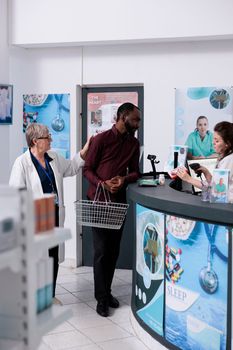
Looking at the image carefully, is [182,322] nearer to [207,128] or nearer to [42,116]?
[207,128]

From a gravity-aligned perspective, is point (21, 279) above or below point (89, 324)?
above

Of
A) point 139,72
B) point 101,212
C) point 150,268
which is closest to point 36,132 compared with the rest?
point 101,212

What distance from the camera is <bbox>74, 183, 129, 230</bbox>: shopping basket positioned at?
178 inches

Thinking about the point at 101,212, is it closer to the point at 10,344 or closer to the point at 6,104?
the point at 6,104

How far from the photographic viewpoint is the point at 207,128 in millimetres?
5711

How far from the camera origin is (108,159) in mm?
4727

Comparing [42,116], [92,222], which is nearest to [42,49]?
[42,116]

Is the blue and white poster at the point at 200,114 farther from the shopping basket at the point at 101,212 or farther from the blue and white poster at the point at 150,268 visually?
the blue and white poster at the point at 150,268

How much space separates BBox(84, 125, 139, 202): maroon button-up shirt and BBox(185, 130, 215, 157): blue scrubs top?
1.17 m

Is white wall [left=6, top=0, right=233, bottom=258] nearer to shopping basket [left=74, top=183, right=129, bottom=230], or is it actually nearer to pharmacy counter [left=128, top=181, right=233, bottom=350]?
shopping basket [left=74, top=183, right=129, bottom=230]

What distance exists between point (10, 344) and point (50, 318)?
18 cm

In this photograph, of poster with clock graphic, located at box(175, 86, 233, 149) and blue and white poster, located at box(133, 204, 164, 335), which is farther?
poster with clock graphic, located at box(175, 86, 233, 149)

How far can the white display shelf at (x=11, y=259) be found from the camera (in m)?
1.92

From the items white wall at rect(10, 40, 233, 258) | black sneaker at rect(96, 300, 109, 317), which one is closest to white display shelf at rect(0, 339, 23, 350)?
black sneaker at rect(96, 300, 109, 317)
